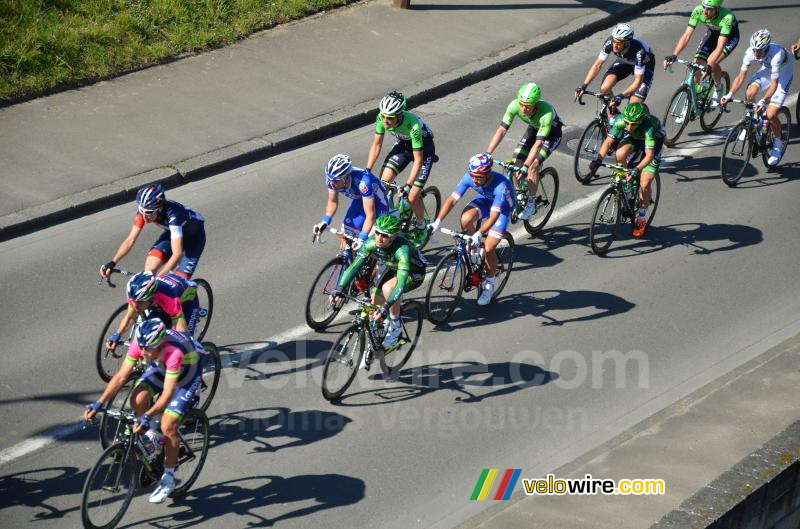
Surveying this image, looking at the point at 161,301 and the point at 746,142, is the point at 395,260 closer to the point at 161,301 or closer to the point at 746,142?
the point at 161,301

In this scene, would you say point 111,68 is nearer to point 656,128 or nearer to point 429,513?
point 656,128

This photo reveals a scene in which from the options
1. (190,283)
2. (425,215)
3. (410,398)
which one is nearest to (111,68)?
(425,215)

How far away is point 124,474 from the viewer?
8.78 metres

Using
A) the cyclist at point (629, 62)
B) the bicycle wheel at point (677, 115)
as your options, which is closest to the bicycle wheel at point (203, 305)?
the cyclist at point (629, 62)

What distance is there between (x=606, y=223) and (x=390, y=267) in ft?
13.5

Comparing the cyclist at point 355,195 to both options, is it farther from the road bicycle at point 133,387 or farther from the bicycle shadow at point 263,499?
the bicycle shadow at point 263,499

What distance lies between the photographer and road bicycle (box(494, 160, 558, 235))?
13.8 meters

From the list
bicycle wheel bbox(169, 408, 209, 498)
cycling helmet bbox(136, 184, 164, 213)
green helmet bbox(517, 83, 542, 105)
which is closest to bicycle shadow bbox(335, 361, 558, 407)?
bicycle wheel bbox(169, 408, 209, 498)

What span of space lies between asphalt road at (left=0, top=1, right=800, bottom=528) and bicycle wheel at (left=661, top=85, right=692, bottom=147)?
0.84 metres

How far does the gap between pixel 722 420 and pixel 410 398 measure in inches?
125

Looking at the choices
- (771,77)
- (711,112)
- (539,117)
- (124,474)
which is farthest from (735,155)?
(124,474)

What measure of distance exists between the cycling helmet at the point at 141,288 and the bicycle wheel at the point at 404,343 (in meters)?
2.62

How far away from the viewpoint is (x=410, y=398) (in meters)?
11.0

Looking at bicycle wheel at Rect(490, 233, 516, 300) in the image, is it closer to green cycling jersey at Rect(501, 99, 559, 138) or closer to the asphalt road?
the asphalt road
